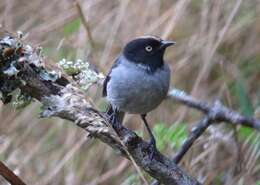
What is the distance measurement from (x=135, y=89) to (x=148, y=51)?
28cm

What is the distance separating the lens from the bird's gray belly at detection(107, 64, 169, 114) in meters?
2.83

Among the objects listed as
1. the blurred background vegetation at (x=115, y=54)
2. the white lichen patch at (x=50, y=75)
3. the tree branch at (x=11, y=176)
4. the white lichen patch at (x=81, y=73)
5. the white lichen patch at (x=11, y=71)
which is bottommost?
the blurred background vegetation at (x=115, y=54)

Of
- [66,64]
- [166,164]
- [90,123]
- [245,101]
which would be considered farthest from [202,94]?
[90,123]

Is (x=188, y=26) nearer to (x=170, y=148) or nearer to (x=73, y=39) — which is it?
(x=73, y=39)

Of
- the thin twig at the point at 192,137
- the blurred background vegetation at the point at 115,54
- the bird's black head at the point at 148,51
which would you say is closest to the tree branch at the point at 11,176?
the thin twig at the point at 192,137

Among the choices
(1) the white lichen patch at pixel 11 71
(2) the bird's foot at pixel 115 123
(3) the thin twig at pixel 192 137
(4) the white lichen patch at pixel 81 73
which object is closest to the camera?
(1) the white lichen patch at pixel 11 71

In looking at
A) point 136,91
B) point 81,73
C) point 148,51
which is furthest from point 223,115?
point 81,73

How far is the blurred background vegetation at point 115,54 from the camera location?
12.3 ft

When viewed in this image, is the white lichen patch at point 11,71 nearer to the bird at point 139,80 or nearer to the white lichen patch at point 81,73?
the white lichen patch at point 81,73

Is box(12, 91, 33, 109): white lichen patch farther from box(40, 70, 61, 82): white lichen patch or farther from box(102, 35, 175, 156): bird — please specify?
box(102, 35, 175, 156): bird

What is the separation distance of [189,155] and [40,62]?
174 cm

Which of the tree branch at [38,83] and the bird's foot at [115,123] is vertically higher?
the tree branch at [38,83]

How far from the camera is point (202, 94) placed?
415cm

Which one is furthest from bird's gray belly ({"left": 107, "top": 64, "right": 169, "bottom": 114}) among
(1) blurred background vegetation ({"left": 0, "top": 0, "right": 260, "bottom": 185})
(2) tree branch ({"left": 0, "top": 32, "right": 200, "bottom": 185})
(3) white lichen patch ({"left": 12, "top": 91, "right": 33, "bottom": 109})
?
(3) white lichen patch ({"left": 12, "top": 91, "right": 33, "bottom": 109})
